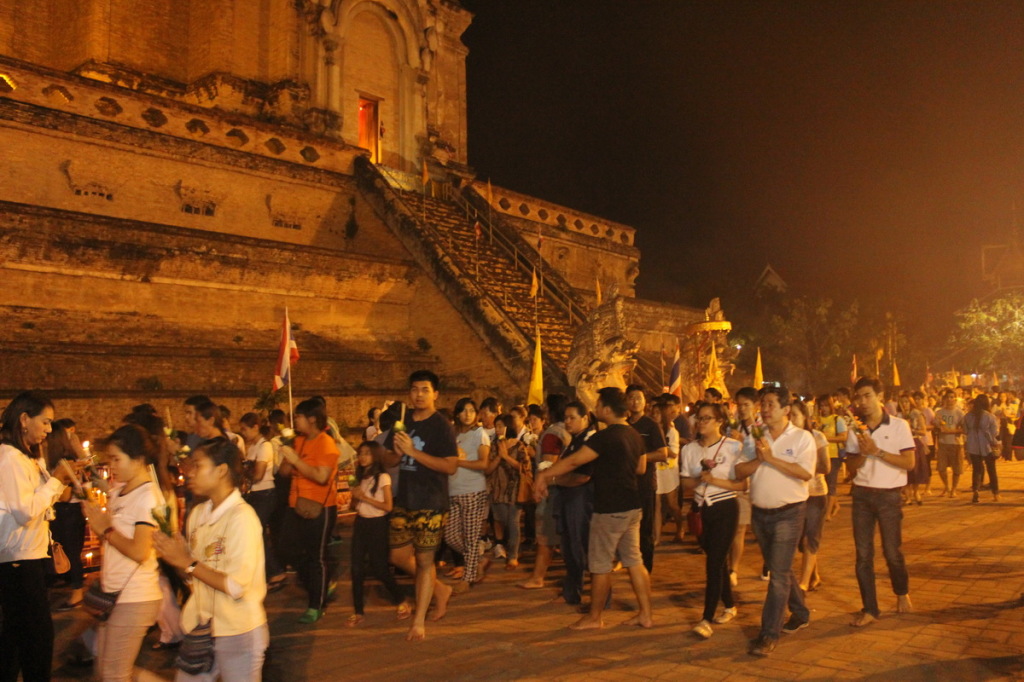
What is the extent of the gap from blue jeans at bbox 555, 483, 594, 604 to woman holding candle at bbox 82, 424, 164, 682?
3.89 m

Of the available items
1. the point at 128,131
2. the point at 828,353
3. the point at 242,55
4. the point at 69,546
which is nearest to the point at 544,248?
the point at 242,55

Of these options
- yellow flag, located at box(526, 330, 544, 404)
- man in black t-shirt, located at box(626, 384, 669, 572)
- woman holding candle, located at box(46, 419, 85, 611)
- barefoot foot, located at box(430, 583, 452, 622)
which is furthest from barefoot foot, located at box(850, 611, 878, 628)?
yellow flag, located at box(526, 330, 544, 404)

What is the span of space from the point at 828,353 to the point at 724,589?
31.9m

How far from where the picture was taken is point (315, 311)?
53.0ft

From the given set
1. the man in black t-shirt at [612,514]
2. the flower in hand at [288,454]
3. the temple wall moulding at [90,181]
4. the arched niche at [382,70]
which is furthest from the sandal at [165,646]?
the arched niche at [382,70]

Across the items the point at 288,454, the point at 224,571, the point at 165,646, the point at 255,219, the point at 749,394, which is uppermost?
the point at 255,219

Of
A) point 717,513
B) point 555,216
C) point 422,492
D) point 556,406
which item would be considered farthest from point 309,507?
point 555,216

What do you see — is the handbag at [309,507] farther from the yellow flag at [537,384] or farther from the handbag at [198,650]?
the yellow flag at [537,384]

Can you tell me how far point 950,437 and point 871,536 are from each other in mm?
8628

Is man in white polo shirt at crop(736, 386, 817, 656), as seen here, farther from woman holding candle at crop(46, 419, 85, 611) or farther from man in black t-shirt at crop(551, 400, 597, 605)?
woman holding candle at crop(46, 419, 85, 611)

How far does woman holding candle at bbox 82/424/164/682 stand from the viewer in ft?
13.0

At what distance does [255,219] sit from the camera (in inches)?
742

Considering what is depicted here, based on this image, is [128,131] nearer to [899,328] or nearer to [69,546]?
[69,546]

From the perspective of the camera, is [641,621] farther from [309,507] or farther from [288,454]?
[288,454]
